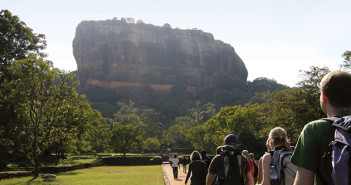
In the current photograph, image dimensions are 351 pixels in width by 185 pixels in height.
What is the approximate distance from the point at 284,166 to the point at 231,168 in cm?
130

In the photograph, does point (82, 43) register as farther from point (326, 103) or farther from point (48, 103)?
point (326, 103)

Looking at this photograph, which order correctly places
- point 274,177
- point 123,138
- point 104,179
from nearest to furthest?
point 274,177, point 104,179, point 123,138

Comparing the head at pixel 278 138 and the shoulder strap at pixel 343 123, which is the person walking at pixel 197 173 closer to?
the head at pixel 278 138

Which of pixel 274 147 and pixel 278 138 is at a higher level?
pixel 278 138

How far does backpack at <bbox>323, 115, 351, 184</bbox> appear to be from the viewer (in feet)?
6.39

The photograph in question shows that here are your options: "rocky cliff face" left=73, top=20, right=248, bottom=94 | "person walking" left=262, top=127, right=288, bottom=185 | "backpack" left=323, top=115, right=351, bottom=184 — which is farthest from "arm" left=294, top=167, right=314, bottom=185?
"rocky cliff face" left=73, top=20, right=248, bottom=94

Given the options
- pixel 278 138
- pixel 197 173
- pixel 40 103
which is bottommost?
pixel 197 173

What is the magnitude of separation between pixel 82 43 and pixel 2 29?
122 metres

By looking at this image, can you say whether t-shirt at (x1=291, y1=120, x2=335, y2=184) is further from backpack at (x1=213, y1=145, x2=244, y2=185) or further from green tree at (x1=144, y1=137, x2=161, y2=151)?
green tree at (x1=144, y1=137, x2=161, y2=151)

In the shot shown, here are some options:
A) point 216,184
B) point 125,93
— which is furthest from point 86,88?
point 216,184

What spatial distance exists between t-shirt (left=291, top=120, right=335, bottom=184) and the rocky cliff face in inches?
5458

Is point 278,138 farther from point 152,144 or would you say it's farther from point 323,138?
point 152,144

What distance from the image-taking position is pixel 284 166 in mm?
4191

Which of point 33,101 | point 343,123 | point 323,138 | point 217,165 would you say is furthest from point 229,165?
point 33,101
